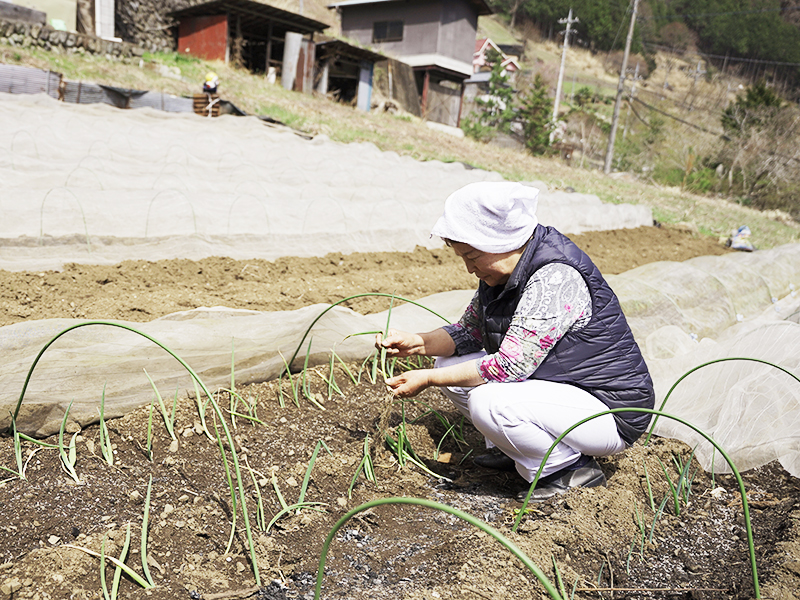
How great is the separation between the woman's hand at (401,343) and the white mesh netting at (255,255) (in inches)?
24.7

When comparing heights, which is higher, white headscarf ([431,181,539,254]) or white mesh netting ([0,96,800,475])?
white headscarf ([431,181,539,254])

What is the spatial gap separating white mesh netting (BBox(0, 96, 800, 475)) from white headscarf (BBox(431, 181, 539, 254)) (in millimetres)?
1109

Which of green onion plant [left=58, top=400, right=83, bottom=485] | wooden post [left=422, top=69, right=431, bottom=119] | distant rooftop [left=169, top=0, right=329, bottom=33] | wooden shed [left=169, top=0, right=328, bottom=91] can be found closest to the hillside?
wooden shed [left=169, top=0, right=328, bottom=91]

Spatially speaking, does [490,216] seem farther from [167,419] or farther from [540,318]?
[167,419]

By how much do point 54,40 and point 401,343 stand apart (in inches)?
579

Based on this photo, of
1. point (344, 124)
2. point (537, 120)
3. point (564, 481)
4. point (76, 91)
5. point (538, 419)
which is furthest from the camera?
point (537, 120)

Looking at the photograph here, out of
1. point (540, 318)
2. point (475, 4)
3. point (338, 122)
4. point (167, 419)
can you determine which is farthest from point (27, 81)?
point (475, 4)

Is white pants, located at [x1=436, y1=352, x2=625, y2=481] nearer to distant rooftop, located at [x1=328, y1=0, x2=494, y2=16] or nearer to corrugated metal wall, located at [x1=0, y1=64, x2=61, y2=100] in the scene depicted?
corrugated metal wall, located at [x1=0, y1=64, x2=61, y2=100]

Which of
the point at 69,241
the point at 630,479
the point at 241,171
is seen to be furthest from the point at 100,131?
the point at 630,479

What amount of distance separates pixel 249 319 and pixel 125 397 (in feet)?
2.05

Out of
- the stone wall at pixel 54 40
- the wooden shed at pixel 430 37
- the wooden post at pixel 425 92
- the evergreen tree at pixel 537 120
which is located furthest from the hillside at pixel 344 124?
the evergreen tree at pixel 537 120

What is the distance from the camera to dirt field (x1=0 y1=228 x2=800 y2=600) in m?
1.54

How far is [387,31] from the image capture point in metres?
24.0

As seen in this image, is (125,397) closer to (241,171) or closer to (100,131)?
(241,171)
